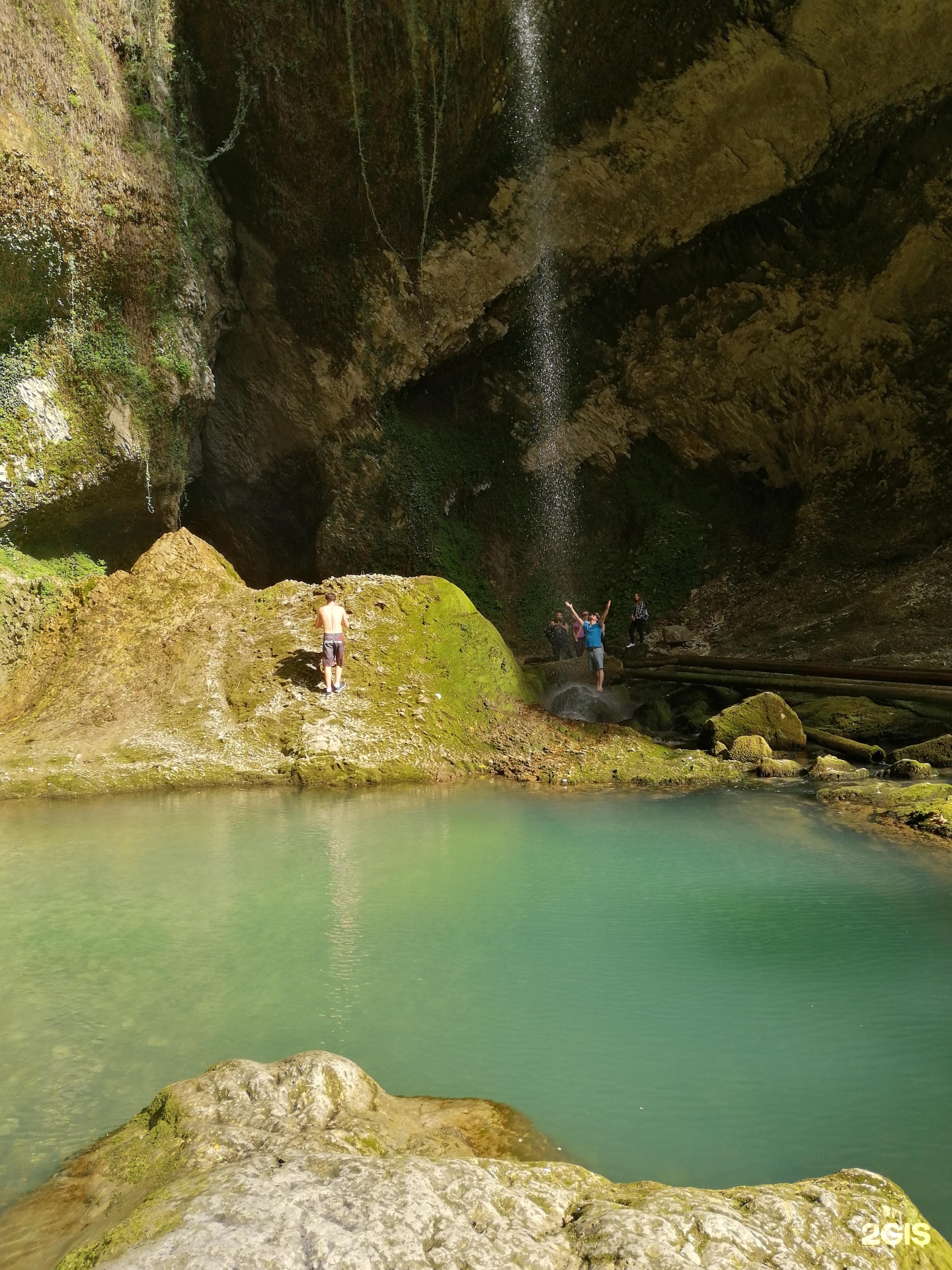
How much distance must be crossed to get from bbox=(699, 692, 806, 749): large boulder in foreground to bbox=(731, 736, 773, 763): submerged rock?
30cm

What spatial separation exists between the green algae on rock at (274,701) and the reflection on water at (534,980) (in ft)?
5.77

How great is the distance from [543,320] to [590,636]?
1122 centimetres

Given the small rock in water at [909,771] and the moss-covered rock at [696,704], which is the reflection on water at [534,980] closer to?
the small rock in water at [909,771]

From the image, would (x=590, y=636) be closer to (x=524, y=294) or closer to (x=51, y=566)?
(x=51, y=566)

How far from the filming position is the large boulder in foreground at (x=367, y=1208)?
6.44 ft

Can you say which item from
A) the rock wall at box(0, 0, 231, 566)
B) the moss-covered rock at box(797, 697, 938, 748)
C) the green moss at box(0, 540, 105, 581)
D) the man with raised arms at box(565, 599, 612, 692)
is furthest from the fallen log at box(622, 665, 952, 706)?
the rock wall at box(0, 0, 231, 566)

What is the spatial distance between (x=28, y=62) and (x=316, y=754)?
1076 centimetres

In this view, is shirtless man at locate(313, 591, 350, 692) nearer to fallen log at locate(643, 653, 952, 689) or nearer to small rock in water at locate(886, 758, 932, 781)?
small rock in water at locate(886, 758, 932, 781)

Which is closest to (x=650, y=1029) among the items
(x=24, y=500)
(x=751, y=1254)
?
(x=751, y=1254)

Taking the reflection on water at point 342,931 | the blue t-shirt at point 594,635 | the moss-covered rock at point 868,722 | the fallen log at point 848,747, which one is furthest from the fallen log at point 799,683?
the reflection on water at point 342,931

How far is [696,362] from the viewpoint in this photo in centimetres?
2084

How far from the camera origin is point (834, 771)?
29.8 feet

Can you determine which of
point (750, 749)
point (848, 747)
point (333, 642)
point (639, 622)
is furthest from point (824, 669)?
point (333, 642)

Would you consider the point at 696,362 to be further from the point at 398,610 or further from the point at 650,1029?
the point at 650,1029
